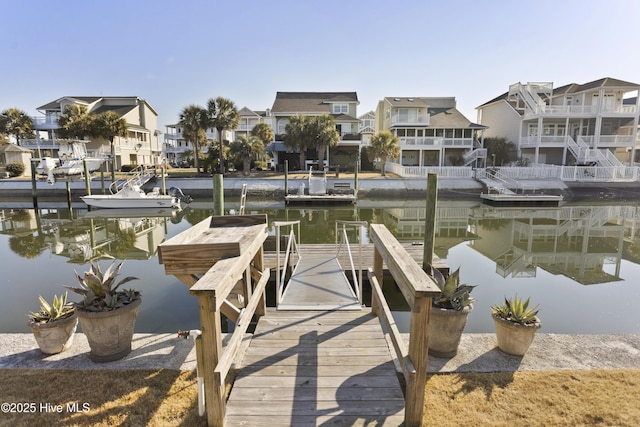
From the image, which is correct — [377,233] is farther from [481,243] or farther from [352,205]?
[352,205]

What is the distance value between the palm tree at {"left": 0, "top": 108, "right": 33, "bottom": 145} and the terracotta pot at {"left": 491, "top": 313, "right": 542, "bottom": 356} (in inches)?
2102

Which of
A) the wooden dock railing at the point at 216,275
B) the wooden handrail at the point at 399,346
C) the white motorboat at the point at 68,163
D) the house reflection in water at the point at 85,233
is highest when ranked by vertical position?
Result: the white motorboat at the point at 68,163

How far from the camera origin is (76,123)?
34062 mm

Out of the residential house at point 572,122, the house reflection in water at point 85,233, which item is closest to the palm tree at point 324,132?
the house reflection in water at point 85,233

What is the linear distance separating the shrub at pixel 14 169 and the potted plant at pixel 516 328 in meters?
42.4

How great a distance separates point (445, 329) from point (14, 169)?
138ft

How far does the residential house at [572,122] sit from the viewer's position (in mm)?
31891

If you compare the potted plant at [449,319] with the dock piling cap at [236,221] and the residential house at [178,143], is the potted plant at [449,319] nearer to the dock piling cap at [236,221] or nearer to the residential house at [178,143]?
the dock piling cap at [236,221]

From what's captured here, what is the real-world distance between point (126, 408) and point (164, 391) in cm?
34

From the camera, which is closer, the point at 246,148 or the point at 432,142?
the point at 246,148

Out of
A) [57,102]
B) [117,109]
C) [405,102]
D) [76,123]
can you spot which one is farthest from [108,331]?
[57,102]

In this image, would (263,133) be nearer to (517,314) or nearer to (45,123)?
(45,123)

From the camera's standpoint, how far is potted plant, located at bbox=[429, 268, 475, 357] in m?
3.92

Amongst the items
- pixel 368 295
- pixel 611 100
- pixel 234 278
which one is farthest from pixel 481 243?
pixel 611 100
